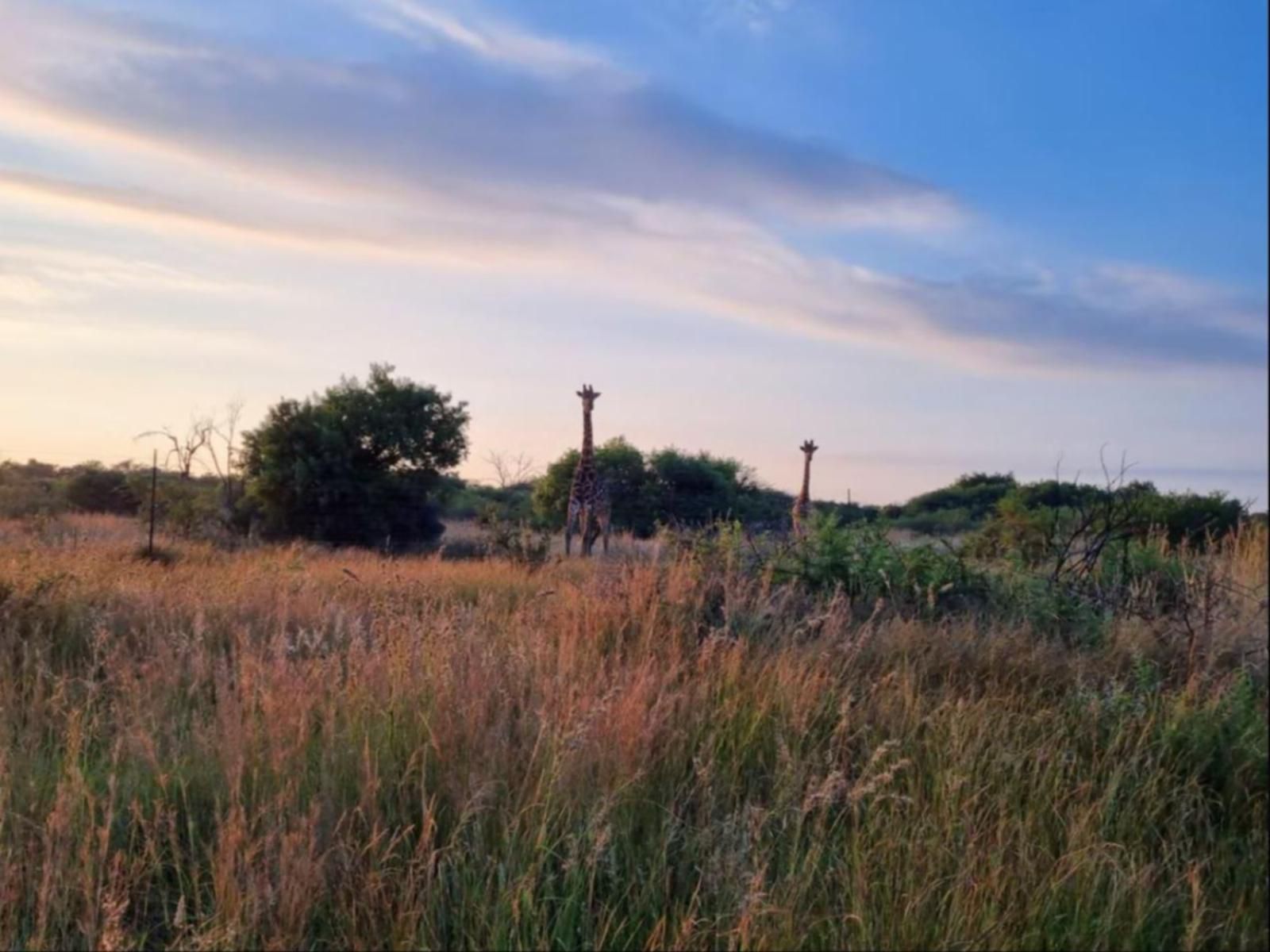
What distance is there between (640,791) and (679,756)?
39cm

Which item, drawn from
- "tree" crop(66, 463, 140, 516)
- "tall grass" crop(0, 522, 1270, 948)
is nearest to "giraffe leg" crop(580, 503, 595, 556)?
"tall grass" crop(0, 522, 1270, 948)

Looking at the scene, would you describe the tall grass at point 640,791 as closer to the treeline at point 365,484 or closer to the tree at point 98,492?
the treeline at point 365,484

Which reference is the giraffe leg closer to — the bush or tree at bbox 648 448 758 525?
tree at bbox 648 448 758 525

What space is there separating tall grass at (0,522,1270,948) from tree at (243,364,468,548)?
16993mm

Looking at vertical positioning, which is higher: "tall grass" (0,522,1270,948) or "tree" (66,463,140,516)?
"tree" (66,463,140,516)

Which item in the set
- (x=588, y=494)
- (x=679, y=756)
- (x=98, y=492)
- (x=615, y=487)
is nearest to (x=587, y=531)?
(x=588, y=494)

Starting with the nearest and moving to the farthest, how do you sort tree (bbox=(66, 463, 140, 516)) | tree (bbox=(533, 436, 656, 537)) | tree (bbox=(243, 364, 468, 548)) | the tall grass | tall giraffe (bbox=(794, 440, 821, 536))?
the tall grass, tall giraffe (bbox=(794, 440, 821, 536)), tree (bbox=(533, 436, 656, 537)), tree (bbox=(243, 364, 468, 548)), tree (bbox=(66, 463, 140, 516))

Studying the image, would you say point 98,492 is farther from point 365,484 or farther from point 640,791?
point 640,791

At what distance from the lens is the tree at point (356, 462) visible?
79.1 ft

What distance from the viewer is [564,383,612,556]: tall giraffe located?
19575mm

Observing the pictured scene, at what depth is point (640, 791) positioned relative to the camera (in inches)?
189

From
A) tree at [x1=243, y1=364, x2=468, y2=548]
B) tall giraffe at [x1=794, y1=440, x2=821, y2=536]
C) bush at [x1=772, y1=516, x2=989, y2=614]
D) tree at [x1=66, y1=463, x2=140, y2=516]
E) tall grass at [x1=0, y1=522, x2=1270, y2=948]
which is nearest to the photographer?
tall grass at [x1=0, y1=522, x2=1270, y2=948]

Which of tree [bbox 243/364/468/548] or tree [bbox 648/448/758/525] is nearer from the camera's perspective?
tree [bbox 648/448/758/525]

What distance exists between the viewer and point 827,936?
3.97m
